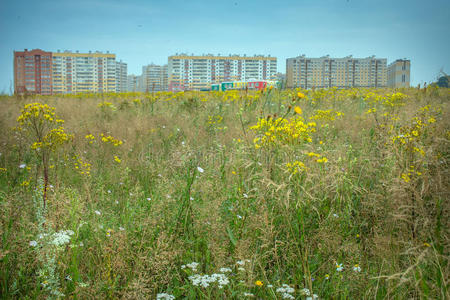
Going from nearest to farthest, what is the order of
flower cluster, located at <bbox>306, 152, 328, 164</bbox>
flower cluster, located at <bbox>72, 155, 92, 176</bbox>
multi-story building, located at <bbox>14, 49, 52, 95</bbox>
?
flower cluster, located at <bbox>306, 152, 328, 164</bbox>, flower cluster, located at <bbox>72, 155, 92, 176</bbox>, multi-story building, located at <bbox>14, 49, 52, 95</bbox>

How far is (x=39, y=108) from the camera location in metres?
2.52

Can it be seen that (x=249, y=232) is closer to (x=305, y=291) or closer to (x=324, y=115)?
(x=305, y=291)

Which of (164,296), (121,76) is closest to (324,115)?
(164,296)

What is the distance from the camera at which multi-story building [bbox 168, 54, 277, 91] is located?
389ft

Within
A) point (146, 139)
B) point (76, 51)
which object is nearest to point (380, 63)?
point (76, 51)

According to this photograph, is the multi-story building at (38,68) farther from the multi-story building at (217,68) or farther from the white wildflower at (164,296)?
the white wildflower at (164,296)

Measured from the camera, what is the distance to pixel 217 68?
12406 cm

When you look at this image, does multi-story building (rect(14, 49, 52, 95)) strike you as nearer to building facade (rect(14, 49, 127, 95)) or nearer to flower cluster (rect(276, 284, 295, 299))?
building facade (rect(14, 49, 127, 95))

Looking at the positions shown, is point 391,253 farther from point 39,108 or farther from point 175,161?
point 39,108

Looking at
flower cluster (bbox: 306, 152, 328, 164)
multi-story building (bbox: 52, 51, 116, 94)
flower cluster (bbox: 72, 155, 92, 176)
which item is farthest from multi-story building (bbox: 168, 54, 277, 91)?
flower cluster (bbox: 306, 152, 328, 164)

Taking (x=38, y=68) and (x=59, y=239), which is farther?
(x=38, y=68)

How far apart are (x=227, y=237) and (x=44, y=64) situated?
413ft

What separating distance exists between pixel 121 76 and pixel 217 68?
42.6m

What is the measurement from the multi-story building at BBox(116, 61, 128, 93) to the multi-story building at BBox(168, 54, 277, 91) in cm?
2189
